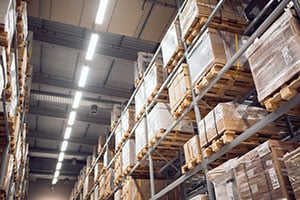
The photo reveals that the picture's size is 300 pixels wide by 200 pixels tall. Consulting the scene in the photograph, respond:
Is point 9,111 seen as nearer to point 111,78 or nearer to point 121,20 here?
point 121,20

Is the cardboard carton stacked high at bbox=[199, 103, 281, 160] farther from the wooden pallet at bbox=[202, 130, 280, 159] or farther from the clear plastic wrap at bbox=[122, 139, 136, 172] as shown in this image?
the clear plastic wrap at bbox=[122, 139, 136, 172]

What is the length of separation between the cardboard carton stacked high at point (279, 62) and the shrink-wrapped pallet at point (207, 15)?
1.65m

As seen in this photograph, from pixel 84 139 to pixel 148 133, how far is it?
1064 centimetres

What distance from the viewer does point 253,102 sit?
263 inches

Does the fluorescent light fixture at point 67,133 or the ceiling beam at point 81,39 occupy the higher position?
the ceiling beam at point 81,39

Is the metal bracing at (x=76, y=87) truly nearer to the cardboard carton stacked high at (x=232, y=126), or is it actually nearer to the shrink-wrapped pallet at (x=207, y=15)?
the shrink-wrapped pallet at (x=207, y=15)

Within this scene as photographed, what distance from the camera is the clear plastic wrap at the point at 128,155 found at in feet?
Result: 28.0

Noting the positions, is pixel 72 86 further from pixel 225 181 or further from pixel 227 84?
pixel 225 181

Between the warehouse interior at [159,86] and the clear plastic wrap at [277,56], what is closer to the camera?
the clear plastic wrap at [277,56]

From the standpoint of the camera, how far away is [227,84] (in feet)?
17.7

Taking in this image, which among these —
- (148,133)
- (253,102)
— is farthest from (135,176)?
(253,102)

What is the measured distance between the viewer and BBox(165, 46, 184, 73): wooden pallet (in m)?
6.48

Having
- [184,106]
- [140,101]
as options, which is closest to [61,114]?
[140,101]

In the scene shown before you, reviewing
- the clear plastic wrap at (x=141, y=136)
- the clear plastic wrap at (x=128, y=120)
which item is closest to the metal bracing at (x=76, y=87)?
the clear plastic wrap at (x=128, y=120)
